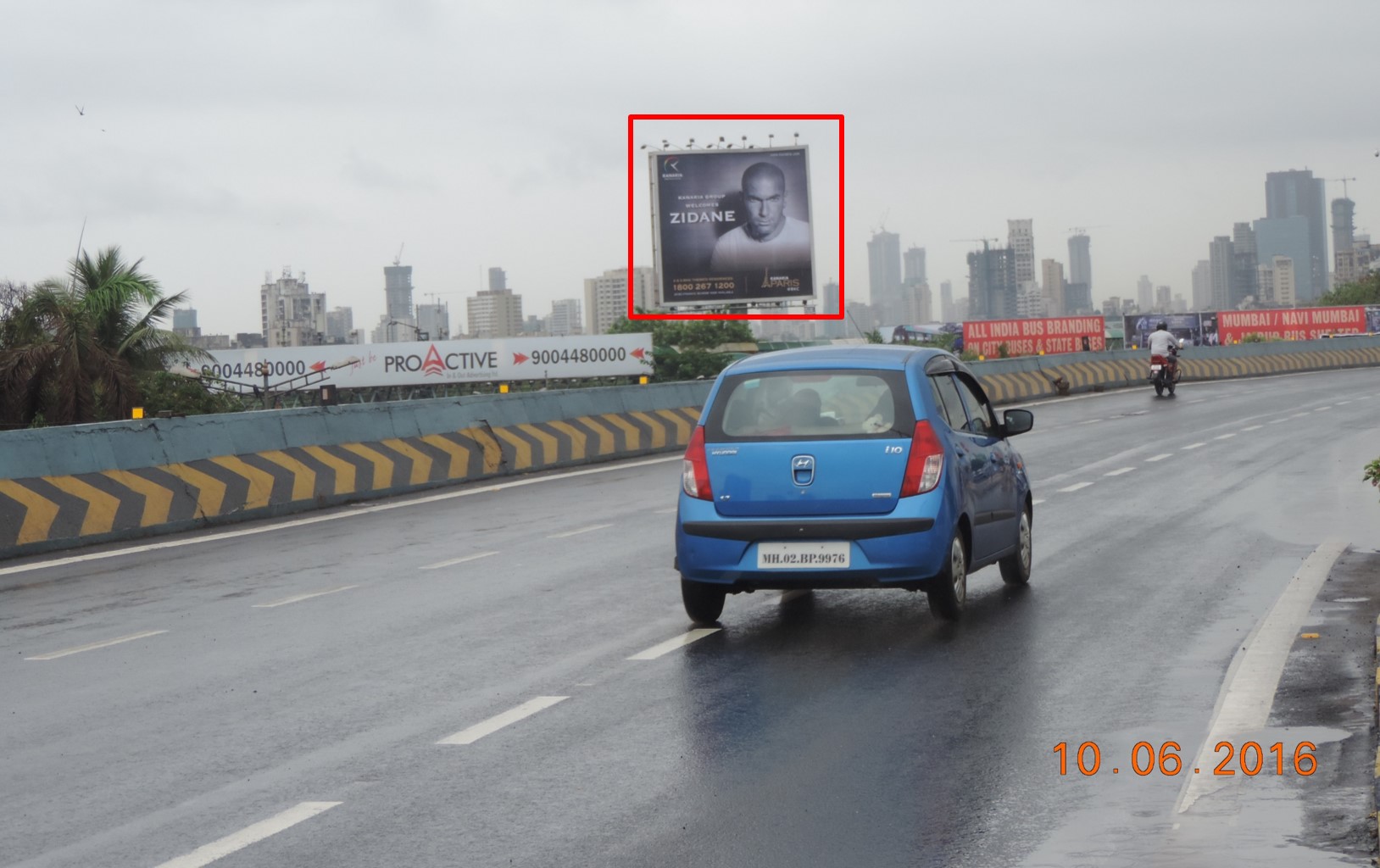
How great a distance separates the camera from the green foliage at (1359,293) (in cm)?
16388

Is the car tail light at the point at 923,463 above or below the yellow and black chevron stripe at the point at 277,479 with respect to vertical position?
above

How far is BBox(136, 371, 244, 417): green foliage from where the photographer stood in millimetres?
31891

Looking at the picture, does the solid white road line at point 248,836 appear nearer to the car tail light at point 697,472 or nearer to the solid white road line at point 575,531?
the car tail light at point 697,472

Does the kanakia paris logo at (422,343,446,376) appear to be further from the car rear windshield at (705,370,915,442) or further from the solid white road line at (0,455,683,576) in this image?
the car rear windshield at (705,370,915,442)

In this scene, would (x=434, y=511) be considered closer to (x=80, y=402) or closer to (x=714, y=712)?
(x=714, y=712)

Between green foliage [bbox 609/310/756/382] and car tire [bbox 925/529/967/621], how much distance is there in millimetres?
85872

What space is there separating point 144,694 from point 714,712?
9.47 ft

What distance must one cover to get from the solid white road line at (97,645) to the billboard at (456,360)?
75.5 m

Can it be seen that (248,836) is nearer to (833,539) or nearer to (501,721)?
(501,721)

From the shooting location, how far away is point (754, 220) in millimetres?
51656

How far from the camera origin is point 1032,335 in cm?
7681

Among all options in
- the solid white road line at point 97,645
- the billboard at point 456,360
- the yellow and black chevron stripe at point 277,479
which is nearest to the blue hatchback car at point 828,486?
the solid white road line at point 97,645

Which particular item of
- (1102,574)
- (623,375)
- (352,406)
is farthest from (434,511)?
(623,375)

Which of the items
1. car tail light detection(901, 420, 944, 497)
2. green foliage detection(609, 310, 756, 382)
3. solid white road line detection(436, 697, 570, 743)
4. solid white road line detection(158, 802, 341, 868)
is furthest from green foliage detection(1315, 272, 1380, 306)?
solid white road line detection(158, 802, 341, 868)
